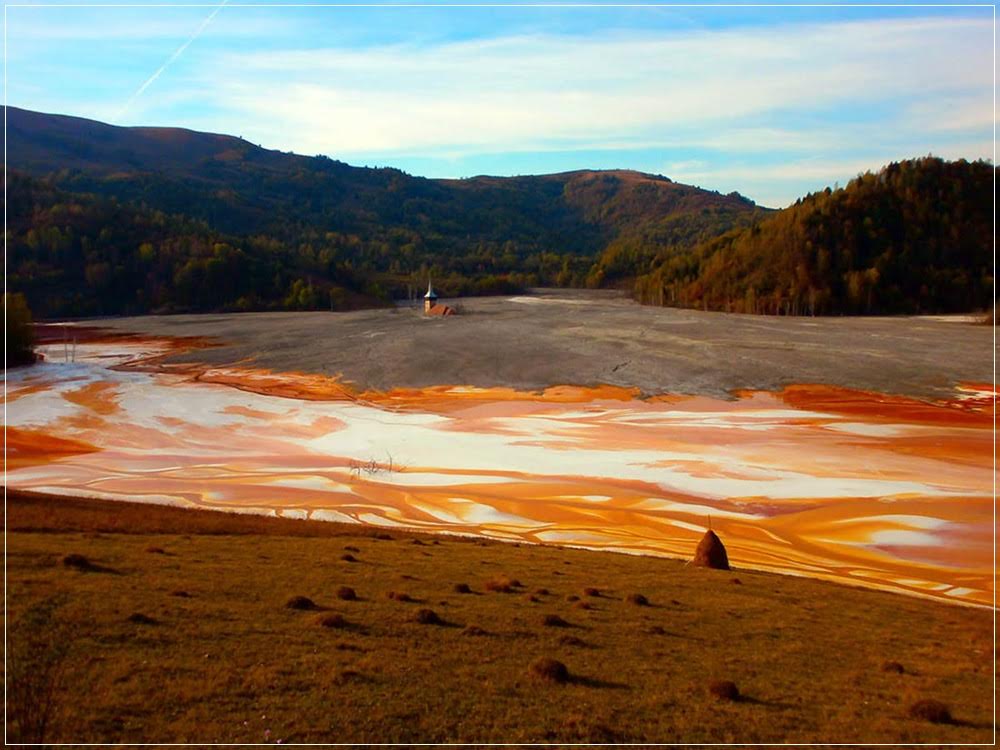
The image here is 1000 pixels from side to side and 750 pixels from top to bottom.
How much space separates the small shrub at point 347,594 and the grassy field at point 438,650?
4.7 inches

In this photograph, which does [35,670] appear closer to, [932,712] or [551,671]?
[551,671]

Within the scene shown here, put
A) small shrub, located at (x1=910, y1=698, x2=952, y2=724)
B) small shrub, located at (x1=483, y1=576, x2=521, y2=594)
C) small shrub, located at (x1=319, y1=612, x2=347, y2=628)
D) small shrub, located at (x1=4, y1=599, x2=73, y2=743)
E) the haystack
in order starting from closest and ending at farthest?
small shrub, located at (x1=4, y1=599, x2=73, y2=743) < small shrub, located at (x1=910, y1=698, x2=952, y2=724) < small shrub, located at (x1=319, y1=612, x2=347, y2=628) < small shrub, located at (x1=483, y1=576, x2=521, y2=594) < the haystack

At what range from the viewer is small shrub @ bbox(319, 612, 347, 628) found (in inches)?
509

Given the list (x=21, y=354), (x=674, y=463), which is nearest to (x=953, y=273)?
(x=674, y=463)

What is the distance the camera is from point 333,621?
42.5 feet

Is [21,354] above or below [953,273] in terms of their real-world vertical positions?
below

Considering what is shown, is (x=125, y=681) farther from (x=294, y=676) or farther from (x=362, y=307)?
(x=362, y=307)

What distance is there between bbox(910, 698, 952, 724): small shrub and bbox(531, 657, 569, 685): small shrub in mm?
4909

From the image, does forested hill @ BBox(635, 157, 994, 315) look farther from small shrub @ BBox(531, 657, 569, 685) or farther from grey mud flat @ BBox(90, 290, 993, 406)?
small shrub @ BBox(531, 657, 569, 685)

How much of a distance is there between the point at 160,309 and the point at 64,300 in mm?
13059

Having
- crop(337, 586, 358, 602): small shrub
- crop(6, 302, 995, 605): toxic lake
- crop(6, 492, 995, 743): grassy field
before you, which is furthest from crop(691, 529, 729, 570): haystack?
crop(337, 586, 358, 602): small shrub

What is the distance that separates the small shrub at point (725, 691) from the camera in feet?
37.2

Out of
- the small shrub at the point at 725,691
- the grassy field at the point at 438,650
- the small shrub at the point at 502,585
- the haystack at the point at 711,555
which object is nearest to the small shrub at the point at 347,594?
the grassy field at the point at 438,650

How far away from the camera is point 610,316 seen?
105m
